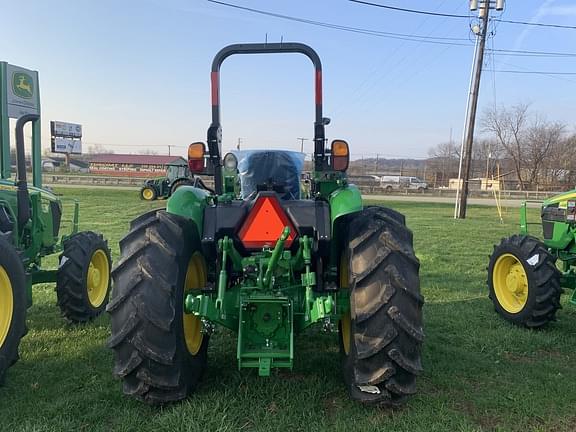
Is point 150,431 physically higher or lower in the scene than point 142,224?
lower

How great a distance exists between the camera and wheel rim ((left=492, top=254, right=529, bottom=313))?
547 centimetres

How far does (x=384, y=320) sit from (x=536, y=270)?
299 centimetres

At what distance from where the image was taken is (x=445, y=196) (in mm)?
36594

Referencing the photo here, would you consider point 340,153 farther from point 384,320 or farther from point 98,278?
point 98,278

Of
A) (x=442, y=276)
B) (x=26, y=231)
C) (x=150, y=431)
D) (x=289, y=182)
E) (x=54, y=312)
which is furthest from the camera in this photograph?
(x=442, y=276)

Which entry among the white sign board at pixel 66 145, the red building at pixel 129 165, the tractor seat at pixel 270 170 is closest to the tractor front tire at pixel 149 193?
the white sign board at pixel 66 145

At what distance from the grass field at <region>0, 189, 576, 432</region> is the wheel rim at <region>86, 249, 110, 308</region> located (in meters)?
0.43

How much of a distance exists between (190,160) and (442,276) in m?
5.43

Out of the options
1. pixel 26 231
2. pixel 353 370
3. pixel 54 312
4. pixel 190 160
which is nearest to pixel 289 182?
pixel 190 160

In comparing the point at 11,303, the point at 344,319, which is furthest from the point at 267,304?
the point at 11,303

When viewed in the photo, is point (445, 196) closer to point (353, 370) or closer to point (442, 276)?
point (442, 276)

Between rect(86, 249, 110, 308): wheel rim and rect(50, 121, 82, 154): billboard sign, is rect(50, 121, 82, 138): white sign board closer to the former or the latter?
rect(50, 121, 82, 154): billboard sign

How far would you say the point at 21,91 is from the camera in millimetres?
6090

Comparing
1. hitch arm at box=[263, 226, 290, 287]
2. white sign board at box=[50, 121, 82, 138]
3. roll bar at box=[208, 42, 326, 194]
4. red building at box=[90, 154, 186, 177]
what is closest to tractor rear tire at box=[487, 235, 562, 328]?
roll bar at box=[208, 42, 326, 194]
